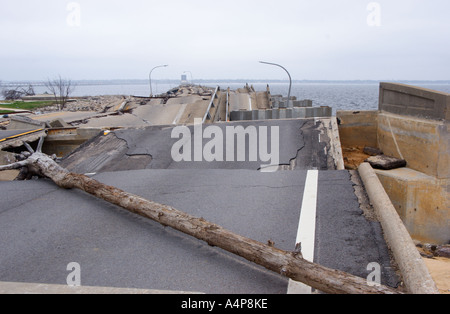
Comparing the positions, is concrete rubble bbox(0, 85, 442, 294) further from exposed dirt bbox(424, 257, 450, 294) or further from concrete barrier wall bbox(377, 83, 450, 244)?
concrete barrier wall bbox(377, 83, 450, 244)

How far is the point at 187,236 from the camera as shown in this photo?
16.1ft

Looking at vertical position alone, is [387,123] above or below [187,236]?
above

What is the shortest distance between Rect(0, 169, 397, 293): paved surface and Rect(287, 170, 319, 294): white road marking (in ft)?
0.26

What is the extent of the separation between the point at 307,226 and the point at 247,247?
1.32 metres

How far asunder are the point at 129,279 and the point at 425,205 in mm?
8798

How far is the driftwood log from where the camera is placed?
335 cm

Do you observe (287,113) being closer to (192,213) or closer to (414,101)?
(414,101)

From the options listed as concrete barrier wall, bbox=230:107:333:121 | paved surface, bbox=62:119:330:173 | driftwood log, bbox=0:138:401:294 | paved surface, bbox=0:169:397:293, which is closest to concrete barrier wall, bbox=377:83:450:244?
paved surface, bbox=62:119:330:173

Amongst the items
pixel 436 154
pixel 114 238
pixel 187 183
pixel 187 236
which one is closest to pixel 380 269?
pixel 187 236

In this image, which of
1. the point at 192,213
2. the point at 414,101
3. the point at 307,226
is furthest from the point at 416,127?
the point at 192,213

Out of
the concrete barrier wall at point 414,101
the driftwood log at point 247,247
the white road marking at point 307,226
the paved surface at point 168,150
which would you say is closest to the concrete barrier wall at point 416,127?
the concrete barrier wall at point 414,101

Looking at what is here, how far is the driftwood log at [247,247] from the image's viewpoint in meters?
3.35

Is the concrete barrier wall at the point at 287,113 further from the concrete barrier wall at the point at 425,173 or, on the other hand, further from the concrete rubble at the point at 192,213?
the concrete barrier wall at the point at 425,173

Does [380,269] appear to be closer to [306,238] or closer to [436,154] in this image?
[306,238]
